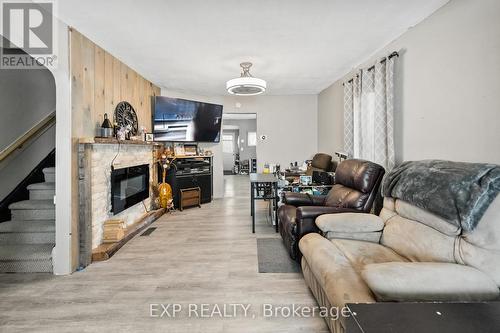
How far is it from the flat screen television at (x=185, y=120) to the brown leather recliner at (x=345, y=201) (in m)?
3.04

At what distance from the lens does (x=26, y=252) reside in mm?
2529

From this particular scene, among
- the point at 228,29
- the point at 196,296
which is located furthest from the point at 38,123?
the point at 196,296

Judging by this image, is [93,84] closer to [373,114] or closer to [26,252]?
[26,252]

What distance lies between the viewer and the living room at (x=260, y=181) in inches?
54.9

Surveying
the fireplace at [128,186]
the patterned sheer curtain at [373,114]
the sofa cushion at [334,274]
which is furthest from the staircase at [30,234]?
the patterned sheer curtain at [373,114]

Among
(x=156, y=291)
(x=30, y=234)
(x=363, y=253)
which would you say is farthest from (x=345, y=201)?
(x=30, y=234)

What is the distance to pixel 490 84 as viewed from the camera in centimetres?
172

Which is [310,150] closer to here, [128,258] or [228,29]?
[228,29]

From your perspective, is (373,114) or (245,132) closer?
(373,114)

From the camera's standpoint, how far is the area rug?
241cm

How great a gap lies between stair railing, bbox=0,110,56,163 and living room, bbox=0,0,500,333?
0.05 m

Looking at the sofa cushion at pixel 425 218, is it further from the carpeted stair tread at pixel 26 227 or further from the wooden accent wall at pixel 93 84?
the carpeted stair tread at pixel 26 227

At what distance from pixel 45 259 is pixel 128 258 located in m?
0.76

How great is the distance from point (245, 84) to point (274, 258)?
230 centimetres
